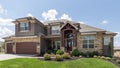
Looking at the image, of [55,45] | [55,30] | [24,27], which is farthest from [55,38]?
[24,27]

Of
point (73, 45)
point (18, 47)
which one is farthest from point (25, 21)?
point (73, 45)

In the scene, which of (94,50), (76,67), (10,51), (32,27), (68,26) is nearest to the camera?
(76,67)

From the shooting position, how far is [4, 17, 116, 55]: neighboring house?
28375mm

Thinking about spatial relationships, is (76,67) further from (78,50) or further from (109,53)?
(109,53)

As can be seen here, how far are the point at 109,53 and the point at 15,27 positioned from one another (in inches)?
697

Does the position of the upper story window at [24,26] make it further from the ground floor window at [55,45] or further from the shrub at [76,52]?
the shrub at [76,52]

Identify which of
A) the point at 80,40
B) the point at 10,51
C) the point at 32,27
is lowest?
the point at 10,51

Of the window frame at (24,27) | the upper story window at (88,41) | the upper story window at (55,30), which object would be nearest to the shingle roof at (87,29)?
the upper story window at (88,41)

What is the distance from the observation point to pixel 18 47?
32875 mm

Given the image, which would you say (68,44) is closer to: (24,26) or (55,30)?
(55,30)

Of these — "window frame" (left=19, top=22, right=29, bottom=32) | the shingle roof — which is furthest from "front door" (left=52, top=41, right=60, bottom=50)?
"window frame" (left=19, top=22, right=29, bottom=32)

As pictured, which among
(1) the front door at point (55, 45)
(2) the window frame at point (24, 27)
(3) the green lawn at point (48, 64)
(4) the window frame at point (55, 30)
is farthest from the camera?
(4) the window frame at point (55, 30)

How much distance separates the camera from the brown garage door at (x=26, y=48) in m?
31.5

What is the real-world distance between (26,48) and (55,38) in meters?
5.57
